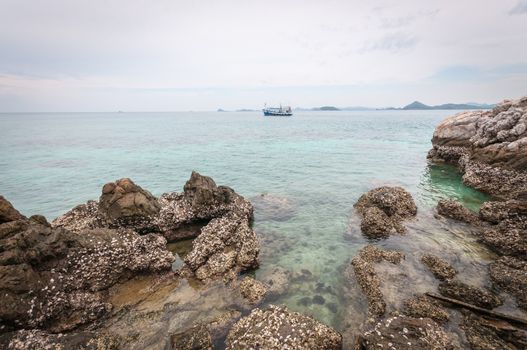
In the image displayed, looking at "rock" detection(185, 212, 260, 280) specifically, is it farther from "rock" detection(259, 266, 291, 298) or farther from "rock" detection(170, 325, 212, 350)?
"rock" detection(170, 325, 212, 350)

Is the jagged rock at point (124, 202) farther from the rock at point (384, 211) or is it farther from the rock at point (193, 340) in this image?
the rock at point (384, 211)

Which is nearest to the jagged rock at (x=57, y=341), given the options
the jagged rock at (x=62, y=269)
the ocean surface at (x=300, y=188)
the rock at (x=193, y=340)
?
the jagged rock at (x=62, y=269)

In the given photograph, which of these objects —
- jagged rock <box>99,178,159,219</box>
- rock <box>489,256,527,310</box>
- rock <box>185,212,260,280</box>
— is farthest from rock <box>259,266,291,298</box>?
rock <box>489,256,527,310</box>

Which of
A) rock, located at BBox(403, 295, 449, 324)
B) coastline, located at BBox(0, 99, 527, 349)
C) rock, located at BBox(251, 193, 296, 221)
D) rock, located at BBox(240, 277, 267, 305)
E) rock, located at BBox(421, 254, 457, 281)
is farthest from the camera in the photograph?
rock, located at BBox(251, 193, 296, 221)

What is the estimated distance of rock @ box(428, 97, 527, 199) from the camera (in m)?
23.0

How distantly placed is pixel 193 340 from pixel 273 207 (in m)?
13.9

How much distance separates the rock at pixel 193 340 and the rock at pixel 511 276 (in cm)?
1175

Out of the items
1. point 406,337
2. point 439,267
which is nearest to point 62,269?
point 406,337

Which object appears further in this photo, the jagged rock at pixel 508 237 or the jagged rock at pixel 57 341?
the jagged rock at pixel 508 237

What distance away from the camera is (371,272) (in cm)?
1293

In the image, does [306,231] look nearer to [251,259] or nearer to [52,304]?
[251,259]

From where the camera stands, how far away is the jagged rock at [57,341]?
842 cm

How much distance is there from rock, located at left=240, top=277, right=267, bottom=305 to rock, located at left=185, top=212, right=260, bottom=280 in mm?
1195

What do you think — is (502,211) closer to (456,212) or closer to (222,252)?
(456,212)
